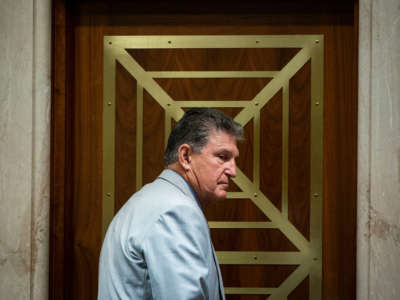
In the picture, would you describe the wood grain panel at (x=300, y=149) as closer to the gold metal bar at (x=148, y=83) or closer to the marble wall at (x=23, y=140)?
the gold metal bar at (x=148, y=83)

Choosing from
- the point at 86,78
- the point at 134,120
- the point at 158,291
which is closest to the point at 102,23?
the point at 86,78

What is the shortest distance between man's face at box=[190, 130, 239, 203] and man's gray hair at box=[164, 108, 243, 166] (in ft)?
0.06

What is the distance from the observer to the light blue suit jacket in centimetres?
108

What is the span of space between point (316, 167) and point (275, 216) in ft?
1.05

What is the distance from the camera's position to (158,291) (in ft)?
3.56

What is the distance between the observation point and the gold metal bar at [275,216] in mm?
2068

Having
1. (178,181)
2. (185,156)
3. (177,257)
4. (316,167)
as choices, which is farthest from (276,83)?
(177,257)

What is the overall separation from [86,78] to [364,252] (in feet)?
5.21

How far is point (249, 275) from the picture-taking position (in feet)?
6.86

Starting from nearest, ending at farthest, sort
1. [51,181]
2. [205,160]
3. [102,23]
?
[205,160], [51,181], [102,23]

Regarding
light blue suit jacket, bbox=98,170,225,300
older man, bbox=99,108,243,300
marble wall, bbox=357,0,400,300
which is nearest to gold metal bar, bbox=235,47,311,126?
marble wall, bbox=357,0,400,300

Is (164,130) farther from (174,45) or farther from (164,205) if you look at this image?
(164,205)

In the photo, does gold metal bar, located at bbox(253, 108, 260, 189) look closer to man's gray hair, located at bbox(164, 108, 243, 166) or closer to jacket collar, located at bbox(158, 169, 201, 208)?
man's gray hair, located at bbox(164, 108, 243, 166)

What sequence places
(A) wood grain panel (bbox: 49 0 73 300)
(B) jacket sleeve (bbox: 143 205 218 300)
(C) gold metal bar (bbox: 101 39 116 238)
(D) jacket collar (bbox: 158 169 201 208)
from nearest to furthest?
(B) jacket sleeve (bbox: 143 205 218 300) → (D) jacket collar (bbox: 158 169 201 208) → (A) wood grain panel (bbox: 49 0 73 300) → (C) gold metal bar (bbox: 101 39 116 238)
